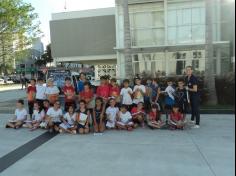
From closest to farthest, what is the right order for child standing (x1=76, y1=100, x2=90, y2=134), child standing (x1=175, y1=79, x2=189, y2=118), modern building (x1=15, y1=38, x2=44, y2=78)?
child standing (x1=76, y1=100, x2=90, y2=134) < child standing (x1=175, y1=79, x2=189, y2=118) < modern building (x1=15, y1=38, x2=44, y2=78)

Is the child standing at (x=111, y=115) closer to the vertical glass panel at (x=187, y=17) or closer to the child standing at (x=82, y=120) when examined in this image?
the child standing at (x=82, y=120)

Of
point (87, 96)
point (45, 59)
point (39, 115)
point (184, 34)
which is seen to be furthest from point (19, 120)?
point (45, 59)

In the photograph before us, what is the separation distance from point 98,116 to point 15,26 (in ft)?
110

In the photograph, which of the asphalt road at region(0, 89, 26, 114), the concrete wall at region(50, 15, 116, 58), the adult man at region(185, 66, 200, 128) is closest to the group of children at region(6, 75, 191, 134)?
the adult man at region(185, 66, 200, 128)

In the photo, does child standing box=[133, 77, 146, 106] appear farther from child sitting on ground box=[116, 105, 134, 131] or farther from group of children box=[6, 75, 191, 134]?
child sitting on ground box=[116, 105, 134, 131]

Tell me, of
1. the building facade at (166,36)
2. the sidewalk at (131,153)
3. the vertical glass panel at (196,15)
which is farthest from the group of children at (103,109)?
the vertical glass panel at (196,15)

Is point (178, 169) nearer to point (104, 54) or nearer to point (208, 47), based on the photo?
point (208, 47)

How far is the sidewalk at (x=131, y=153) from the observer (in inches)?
198

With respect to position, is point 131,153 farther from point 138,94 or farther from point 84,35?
point 84,35

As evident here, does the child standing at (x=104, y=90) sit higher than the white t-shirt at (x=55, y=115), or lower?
higher

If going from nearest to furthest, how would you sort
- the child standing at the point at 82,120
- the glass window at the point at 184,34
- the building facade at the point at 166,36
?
the child standing at the point at 82,120, the building facade at the point at 166,36, the glass window at the point at 184,34

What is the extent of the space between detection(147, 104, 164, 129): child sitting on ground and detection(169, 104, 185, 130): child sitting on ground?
0.33 m

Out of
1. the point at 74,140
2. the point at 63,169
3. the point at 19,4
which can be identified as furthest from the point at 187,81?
the point at 19,4

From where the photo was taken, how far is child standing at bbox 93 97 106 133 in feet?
27.0
